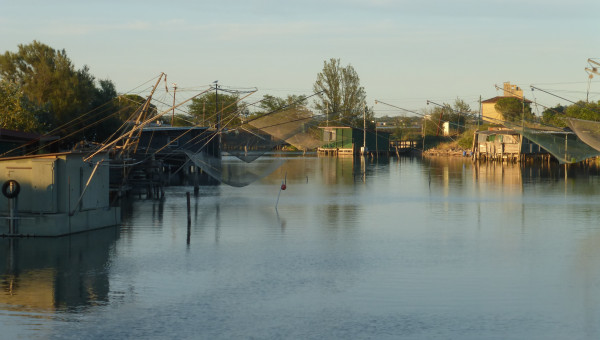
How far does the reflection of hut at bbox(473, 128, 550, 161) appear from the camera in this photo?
300 feet

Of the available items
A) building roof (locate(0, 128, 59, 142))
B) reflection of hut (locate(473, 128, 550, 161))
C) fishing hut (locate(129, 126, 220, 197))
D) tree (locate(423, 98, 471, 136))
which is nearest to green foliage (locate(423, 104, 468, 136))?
tree (locate(423, 98, 471, 136))

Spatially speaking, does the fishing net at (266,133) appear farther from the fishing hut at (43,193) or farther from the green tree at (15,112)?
the fishing hut at (43,193)

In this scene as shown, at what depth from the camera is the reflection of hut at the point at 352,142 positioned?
121m

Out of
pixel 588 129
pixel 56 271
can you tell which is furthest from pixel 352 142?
pixel 56 271

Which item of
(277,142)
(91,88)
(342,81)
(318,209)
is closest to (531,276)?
(318,209)

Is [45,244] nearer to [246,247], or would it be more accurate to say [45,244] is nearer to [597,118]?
[246,247]

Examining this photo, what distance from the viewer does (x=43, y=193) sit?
86.1 ft

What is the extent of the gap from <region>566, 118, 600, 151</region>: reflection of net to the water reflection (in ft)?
81.7

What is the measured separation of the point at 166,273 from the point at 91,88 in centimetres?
4543

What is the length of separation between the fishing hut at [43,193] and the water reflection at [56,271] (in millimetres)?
460

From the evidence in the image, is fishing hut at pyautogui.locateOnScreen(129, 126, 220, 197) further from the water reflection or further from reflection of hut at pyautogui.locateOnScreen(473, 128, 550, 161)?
reflection of hut at pyautogui.locateOnScreen(473, 128, 550, 161)

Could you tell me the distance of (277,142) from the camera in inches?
1834

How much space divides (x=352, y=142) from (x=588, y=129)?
8306 cm

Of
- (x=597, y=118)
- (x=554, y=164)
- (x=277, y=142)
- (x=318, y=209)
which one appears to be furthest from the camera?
(x=554, y=164)
